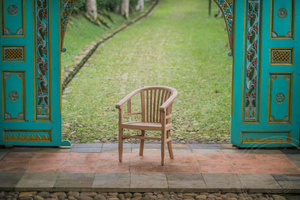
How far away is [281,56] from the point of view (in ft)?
17.4

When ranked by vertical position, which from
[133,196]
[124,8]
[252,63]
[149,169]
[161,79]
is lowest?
[133,196]

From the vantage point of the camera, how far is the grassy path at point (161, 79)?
21.6 feet

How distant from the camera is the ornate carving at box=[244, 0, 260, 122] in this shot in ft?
17.1

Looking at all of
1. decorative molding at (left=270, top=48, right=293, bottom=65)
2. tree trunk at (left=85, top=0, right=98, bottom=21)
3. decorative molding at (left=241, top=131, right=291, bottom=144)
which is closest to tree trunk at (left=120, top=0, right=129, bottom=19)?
tree trunk at (left=85, top=0, right=98, bottom=21)

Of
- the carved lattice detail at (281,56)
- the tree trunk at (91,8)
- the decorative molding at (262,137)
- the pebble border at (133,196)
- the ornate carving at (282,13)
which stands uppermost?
the tree trunk at (91,8)

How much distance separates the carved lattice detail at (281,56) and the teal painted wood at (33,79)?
274cm

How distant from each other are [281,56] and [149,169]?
2.26 metres

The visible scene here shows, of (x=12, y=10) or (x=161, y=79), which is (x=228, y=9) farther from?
(x=161, y=79)

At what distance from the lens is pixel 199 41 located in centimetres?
1491

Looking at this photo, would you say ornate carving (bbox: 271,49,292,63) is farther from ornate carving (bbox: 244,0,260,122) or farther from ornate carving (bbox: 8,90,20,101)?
ornate carving (bbox: 8,90,20,101)

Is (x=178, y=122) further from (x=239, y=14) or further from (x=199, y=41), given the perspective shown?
(x=199, y=41)

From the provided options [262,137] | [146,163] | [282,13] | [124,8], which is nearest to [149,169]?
[146,163]

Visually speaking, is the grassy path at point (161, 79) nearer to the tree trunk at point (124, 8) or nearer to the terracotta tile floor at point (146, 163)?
the terracotta tile floor at point (146, 163)

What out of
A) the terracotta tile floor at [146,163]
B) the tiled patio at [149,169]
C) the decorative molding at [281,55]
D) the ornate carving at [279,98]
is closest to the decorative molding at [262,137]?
the tiled patio at [149,169]
